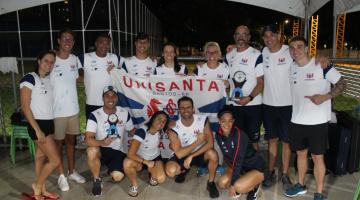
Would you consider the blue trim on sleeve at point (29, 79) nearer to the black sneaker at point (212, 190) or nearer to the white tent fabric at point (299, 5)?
the black sneaker at point (212, 190)

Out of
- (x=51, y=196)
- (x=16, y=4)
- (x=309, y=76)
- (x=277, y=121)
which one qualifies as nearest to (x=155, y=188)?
(x=51, y=196)

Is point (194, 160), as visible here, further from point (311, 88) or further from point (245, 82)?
point (311, 88)

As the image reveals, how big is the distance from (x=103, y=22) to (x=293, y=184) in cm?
1756

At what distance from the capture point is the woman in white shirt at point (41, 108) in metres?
4.27

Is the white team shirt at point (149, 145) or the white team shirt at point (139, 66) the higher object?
the white team shirt at point (139, 66)

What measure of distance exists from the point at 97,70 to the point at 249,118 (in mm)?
2122

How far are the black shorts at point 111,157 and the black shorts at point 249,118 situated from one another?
5.19ft

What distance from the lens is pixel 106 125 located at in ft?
16.3

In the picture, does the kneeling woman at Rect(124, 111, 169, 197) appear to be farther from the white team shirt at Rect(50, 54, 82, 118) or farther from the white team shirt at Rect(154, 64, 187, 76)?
the white team shirt at Rect(50, 54, 82, 118)

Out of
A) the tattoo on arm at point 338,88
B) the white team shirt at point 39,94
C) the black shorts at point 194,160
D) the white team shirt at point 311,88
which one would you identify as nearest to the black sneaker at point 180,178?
the black shorts at point 194,160

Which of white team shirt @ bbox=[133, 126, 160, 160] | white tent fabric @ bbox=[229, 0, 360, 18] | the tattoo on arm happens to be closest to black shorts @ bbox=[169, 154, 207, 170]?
white team shirt @ bbox=[133, 126, 160, 160]

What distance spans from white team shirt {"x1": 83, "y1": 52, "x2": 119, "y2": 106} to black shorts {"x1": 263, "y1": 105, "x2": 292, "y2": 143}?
2.16 meters

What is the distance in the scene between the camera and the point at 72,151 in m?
5.27

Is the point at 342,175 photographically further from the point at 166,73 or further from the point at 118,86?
the point at 118,86
